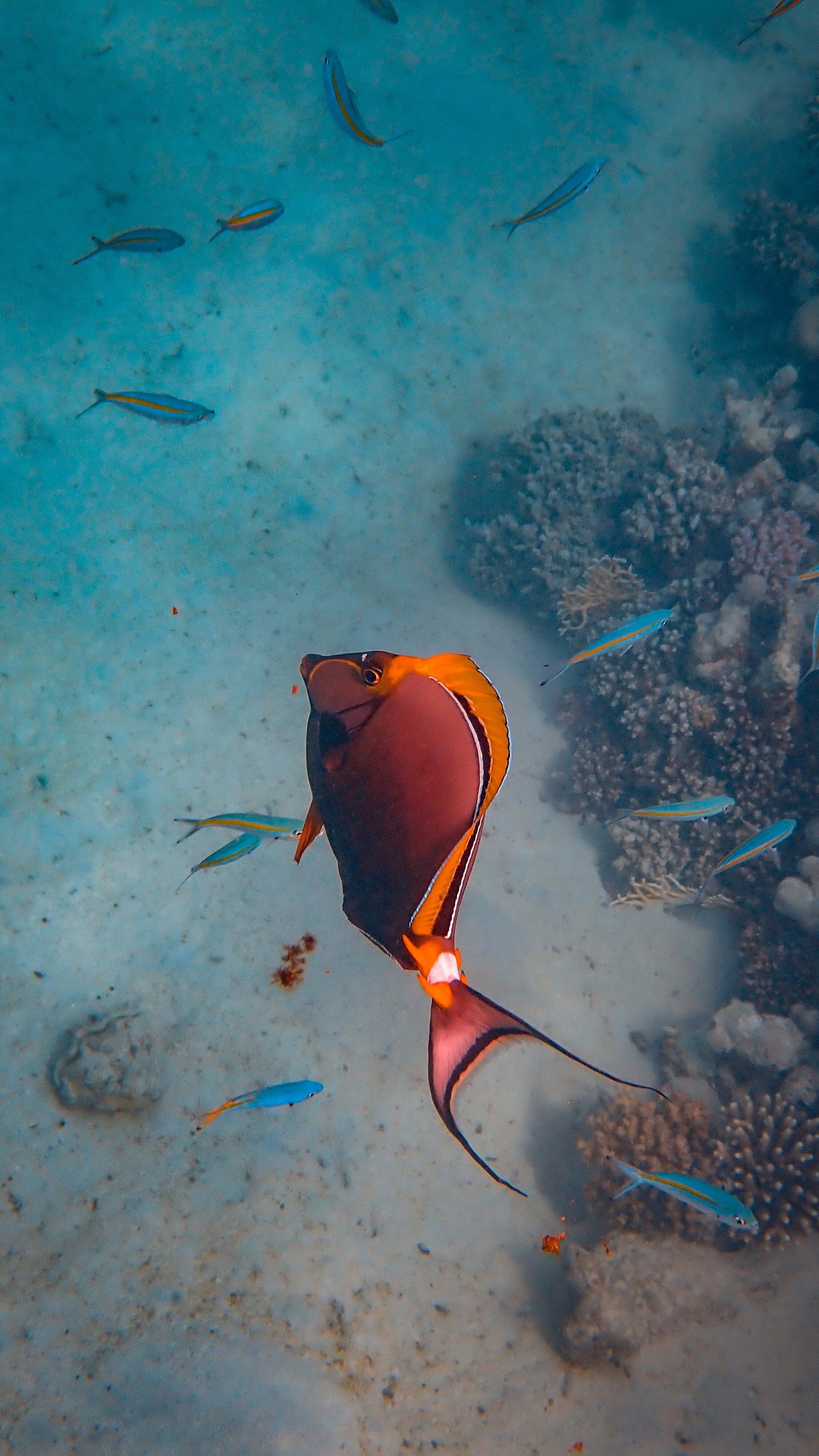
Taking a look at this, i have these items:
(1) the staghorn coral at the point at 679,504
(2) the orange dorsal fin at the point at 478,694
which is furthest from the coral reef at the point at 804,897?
(2) the orange dorsal fin at the point at 478,694

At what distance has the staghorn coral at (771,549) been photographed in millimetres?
5406

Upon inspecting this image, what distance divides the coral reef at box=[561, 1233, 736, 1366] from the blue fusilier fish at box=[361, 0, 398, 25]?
27.5ft

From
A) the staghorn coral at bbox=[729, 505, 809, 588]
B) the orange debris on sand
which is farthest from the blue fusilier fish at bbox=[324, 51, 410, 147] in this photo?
the orange debris on sand

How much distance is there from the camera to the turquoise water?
9.97ft

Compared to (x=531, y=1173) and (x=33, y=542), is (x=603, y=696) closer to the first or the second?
(x=531, y=1173)

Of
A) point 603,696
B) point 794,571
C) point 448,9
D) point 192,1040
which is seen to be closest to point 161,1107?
point 192,1040

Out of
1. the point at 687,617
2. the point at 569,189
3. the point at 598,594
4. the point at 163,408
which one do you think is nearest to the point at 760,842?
the point at 687,617

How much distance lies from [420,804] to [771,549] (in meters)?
5.57

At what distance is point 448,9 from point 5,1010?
12694mm

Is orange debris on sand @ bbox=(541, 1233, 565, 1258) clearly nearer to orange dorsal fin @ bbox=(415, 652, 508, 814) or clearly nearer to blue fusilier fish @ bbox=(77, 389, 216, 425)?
orange dorsal fin @ bbox=(415, 652, 508, 814)

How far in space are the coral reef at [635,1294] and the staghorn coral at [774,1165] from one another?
0.96ft

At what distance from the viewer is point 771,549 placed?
18.1 ft

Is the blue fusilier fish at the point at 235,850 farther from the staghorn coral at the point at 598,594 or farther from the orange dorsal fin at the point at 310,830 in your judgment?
the staghorn coral at the point at 598,594

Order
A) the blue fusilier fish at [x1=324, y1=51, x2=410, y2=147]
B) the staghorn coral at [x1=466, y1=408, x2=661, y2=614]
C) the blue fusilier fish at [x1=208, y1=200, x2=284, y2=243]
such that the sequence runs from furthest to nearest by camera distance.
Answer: the staghorn coral at [x1=466, y1=408, x2=661, y2=614] < the blue fusilier fish at [x1=208, y1=200, x2=284, y2=243] < the blue fusilier fish at [x1=324, y1=51, x2=410, y2=147]
